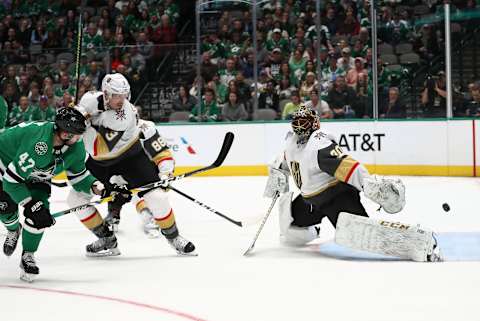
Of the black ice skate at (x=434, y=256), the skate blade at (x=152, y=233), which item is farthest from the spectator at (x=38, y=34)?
the black ice skate at (x=434, y=256)

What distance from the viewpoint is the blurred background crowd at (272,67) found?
401 inches

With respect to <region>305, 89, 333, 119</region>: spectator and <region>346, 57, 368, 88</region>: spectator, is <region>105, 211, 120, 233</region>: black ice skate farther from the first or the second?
<region>346, 57, 368, 88</region>: spectator

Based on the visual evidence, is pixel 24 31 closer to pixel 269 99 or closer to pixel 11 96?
pixel 11 96

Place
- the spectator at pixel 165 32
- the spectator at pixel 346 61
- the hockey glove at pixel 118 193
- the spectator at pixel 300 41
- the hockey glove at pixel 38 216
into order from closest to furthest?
the hockey glove at pixel 38 216 → the hockey glove at pixel 118 193 → the spectator at pixel 346 61 → the spectator at pixel 300 41 → the spectator at pixel 165 32

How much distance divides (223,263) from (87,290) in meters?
0.98

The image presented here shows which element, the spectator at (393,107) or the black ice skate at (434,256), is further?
the spectator at (393,107)

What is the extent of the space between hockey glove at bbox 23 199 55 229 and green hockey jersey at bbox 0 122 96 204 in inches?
3.8

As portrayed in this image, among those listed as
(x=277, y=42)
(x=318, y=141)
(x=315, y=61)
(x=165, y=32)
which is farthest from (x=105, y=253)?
(x=165, y=32)

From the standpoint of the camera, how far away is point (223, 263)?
524 centimetres

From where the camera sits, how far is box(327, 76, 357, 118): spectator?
10.4 meters

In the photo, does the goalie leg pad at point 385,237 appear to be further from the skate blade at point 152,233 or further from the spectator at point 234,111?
the spectator at point 234,111

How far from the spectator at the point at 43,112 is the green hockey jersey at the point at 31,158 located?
5.46 m

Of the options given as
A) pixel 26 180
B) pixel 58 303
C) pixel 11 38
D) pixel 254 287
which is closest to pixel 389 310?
pixel 254 287

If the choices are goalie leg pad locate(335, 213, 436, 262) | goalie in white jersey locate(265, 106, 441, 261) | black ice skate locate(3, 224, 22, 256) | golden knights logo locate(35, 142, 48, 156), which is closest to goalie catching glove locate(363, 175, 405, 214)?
goalie in white jersey locate(265, 106, 441, 261)
